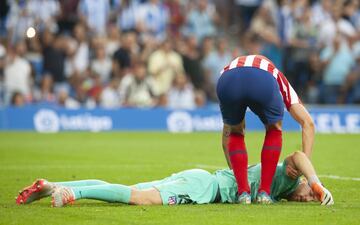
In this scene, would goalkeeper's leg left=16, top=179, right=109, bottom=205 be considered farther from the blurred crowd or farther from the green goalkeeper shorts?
the blurred crowd

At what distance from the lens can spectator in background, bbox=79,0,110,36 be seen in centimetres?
2478

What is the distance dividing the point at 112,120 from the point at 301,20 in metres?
5.97

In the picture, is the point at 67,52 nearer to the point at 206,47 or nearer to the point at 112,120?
the point at 112,120

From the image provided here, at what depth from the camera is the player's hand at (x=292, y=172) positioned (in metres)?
8.77

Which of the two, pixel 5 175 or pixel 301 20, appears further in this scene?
pixel 301 20

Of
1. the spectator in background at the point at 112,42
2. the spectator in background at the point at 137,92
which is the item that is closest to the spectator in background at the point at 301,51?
the spectator in background at the point at 137,92

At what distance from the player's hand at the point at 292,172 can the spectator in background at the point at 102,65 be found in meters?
15.7

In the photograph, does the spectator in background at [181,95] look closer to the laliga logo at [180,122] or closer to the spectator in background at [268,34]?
the laliga logo at [180,122]

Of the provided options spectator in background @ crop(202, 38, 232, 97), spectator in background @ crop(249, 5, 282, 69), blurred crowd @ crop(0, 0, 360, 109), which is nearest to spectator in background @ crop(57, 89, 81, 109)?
blurred crowd @ crop(0, 0, 360, 109)

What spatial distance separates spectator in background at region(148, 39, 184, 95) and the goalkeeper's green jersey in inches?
604

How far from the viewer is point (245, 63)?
356 inches

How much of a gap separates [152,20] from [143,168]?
1187cm

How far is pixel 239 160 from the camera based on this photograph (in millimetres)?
8969

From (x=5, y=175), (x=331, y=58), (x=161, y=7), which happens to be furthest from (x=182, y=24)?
(x=5, y=175)
